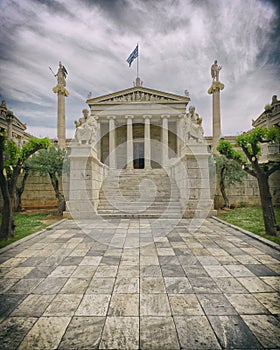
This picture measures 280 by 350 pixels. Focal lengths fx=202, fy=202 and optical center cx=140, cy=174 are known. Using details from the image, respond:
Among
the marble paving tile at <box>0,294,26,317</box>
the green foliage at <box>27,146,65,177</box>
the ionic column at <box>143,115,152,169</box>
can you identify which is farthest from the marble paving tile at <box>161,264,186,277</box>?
the ionic column at <box>143,115,152,169</box>

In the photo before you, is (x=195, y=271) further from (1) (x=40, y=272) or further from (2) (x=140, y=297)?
(1) (x=40, y=272)

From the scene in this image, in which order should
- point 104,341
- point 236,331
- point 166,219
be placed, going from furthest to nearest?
point 166,219 → point 236,331 → point 104,341

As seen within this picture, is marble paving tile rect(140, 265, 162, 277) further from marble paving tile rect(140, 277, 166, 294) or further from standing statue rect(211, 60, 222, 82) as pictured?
standing statue rect(211, 60, 222, 82)

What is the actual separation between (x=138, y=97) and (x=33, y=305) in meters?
24.1

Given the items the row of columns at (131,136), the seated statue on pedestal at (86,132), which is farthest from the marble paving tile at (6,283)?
the row of columns at (131,136)

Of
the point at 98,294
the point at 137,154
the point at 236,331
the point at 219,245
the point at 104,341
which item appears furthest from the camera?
the point at 137,154

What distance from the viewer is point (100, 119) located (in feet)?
79.6

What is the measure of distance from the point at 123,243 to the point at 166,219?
319 cm

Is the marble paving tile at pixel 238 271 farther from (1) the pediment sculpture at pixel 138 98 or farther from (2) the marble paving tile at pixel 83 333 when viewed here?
(1) the pediment sculpture at pixel 138 98

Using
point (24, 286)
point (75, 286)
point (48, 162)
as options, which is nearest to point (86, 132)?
point (48, 162)

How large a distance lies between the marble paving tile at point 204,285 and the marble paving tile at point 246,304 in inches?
7.7

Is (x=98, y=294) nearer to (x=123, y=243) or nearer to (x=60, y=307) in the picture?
(x=60, y=307)

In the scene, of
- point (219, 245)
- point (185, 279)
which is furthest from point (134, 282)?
point (219, 245)

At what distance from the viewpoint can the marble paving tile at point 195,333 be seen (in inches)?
66.7
